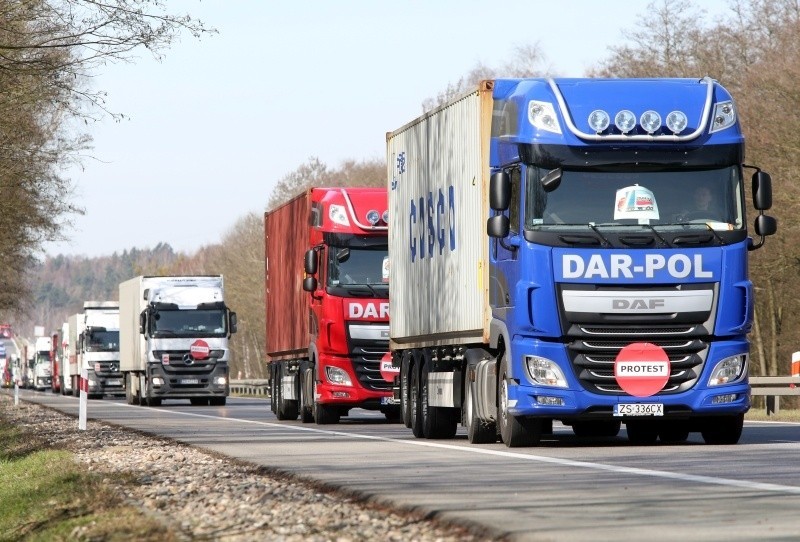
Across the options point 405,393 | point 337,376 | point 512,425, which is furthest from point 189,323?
point 512,425

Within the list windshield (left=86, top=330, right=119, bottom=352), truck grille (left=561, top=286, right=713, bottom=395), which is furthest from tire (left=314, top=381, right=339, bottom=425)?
windshield (left=86, top=330, right=119, bottom=352)

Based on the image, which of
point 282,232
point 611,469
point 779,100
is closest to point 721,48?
point 779,100

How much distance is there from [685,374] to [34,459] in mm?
7531

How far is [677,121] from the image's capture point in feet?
59.0

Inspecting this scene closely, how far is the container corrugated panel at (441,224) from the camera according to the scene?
19422mm

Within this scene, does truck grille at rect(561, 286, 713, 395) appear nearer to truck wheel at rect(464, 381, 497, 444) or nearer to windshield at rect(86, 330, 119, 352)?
truck wheel at rect(464, 381, 497, 444)

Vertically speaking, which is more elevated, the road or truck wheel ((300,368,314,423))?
truck wheel ((300,368,314,423))

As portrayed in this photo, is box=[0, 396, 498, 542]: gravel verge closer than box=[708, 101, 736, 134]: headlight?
Yes

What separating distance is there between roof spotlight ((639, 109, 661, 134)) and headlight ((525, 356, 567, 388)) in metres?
2.56

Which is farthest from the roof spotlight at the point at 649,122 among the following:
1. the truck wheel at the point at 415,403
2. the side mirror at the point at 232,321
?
the side mirror at the point at 232,321

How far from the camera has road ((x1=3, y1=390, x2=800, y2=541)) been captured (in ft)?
31.9

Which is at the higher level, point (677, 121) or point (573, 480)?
point (677, 121)

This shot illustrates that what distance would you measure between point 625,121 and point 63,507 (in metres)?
7.55

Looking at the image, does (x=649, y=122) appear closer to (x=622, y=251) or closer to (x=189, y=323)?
(x=622, y=251)
